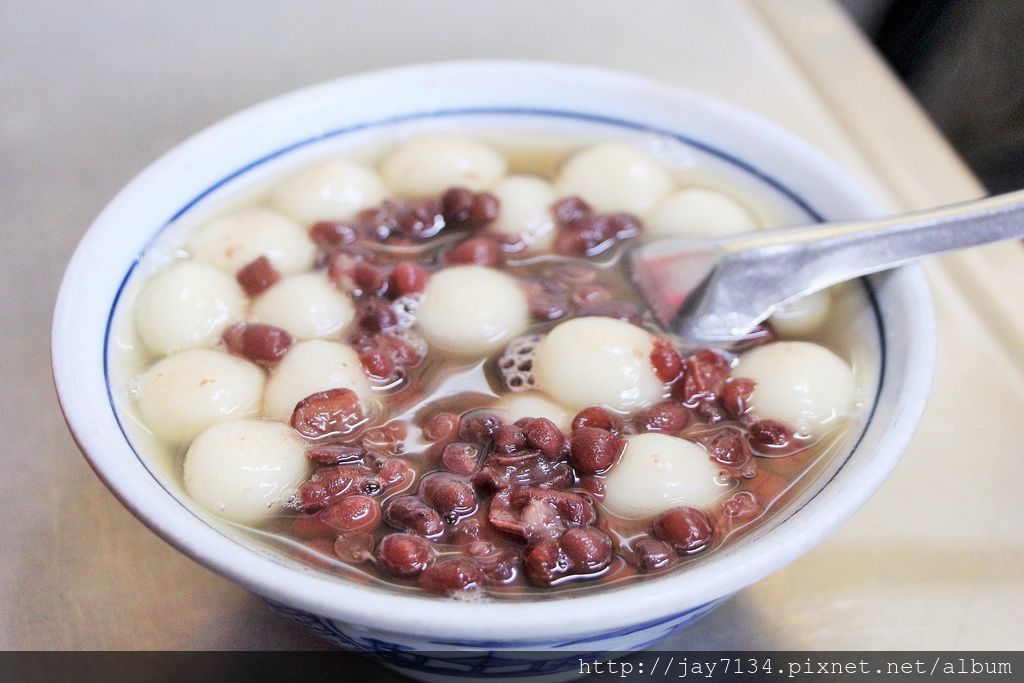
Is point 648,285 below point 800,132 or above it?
below

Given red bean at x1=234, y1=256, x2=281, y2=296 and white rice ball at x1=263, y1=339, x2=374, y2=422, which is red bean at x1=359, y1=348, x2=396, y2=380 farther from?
red bean at x1=234, y1=256, x2=281, y2=296

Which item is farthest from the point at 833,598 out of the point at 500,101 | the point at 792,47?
the point at 792,47

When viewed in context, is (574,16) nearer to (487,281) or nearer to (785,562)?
(487,281)

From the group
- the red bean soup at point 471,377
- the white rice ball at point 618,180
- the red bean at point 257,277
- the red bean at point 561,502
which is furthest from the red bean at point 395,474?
the white rice ball at point 618,180

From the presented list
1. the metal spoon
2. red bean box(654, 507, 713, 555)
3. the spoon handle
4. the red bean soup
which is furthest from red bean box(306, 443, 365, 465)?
the spoon handle

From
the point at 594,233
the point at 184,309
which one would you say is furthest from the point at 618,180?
the point at 184,309

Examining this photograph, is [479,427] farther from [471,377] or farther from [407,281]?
[407,281]
